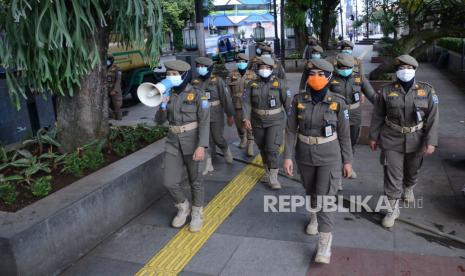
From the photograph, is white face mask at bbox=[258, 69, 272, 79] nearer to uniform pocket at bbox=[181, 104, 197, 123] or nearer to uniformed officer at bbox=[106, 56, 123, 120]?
uniform pocket at bbox=[181, 104, 197, 123]

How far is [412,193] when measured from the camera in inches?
213

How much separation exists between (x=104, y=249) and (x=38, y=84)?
6.90ft

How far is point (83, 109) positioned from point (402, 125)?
3.89 m

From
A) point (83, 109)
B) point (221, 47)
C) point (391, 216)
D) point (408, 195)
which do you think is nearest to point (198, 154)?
point (83, 109)

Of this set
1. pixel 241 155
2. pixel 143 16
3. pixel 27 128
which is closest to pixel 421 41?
pixel 241 155

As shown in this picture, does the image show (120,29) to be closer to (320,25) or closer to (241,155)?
(241,155)

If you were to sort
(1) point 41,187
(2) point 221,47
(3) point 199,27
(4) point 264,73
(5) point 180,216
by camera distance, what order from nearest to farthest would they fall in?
(1) point 41,187 → (5) point 180,216 → (4) point 264,73 → (3) point 199,27 → (2) point 221,47

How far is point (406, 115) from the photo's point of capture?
4758 mm

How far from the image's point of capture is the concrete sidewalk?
4078 mm

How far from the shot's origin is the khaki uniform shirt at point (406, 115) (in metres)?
4.63

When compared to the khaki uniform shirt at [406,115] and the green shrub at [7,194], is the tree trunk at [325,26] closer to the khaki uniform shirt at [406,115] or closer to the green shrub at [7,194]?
the khaki uniform shirt at [406,115]

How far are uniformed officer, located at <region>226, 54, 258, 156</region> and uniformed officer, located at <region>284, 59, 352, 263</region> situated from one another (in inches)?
134

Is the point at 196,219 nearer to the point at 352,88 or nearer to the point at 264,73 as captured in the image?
the point at 264,73

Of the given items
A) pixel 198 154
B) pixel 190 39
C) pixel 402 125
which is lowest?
pixel 198 154
